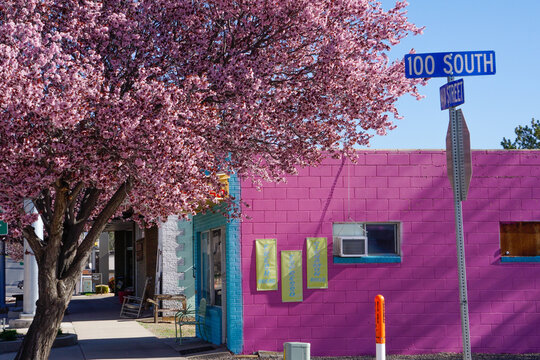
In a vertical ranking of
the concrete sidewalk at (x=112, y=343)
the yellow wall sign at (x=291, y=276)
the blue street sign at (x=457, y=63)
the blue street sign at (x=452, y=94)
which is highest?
the blue street sign at (x=457, y=63)

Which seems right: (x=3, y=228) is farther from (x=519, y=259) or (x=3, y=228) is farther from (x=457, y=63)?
(x=457, y=63)

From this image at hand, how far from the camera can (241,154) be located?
11.5m

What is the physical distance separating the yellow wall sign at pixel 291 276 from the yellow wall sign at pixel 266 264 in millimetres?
172

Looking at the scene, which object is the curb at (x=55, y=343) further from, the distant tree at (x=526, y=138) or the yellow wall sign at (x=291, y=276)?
the distant tree at (x=526, y=138)

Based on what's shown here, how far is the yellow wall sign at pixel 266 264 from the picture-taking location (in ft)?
45.8

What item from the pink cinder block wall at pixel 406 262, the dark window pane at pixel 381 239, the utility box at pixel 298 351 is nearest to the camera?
the utility box at pixel 298 351

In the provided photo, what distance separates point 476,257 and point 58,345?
29.0 ft

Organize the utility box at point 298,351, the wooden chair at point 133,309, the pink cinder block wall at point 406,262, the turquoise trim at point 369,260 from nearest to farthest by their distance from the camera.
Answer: the utility box at point 298,351 < the pink cinder block wall at point 406,262 < the turquoise trim at point 369,260 < the wooden chair at point 133,309

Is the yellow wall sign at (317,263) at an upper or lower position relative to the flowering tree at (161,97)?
lower

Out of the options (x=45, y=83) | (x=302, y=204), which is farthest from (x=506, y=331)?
(x=45, y=83)

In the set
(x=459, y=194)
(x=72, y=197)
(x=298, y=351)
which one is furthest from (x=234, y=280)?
(x=459, y=194)

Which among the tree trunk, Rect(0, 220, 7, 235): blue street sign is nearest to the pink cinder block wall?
the tree trunk

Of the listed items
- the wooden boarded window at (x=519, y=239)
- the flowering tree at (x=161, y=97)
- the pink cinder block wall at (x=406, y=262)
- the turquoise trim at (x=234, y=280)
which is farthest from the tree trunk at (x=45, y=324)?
the wooden boarded window at (x=519, y=239)

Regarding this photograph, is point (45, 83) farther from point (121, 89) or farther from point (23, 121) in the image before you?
point (121, 89)
